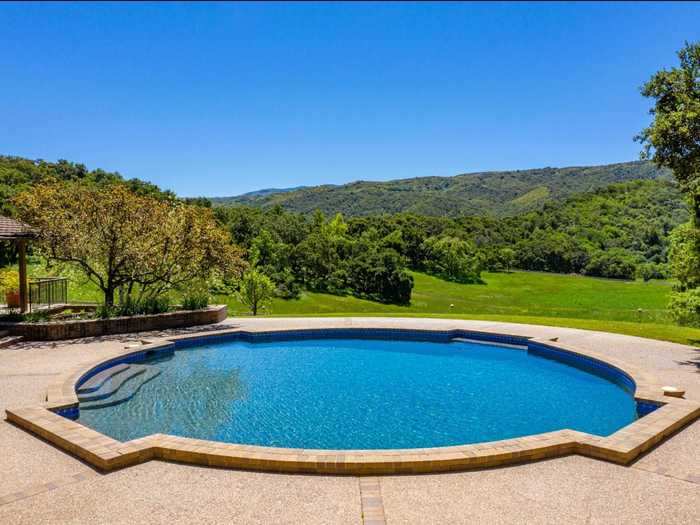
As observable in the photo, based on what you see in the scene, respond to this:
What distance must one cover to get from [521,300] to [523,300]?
271mm

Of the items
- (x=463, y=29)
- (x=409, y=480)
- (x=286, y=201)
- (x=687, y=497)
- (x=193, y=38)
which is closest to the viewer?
(x=687, y=497)

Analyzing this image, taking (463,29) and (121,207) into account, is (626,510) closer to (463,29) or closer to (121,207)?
(121,207)

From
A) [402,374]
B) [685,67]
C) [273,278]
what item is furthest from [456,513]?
[273,278]

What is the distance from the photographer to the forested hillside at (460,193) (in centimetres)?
15362

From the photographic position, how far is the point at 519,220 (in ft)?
328

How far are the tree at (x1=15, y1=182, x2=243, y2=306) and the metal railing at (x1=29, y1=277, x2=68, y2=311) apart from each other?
163 cm

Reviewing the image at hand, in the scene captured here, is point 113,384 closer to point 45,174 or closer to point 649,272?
point 45,174

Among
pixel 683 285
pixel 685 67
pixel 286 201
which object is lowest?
pixel 683 285

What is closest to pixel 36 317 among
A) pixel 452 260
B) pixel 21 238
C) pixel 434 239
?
pixel 21 238

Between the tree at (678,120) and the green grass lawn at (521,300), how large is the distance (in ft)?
75.9

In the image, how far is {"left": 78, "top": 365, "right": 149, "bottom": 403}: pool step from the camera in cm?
982

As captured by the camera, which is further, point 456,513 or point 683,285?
point 683,285

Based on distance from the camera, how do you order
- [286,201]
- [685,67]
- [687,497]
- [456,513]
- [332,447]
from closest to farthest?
[456,513] → [687,497] → [332,447] → [685,67] → [286,201]

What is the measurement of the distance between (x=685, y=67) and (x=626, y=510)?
34.1 feet
